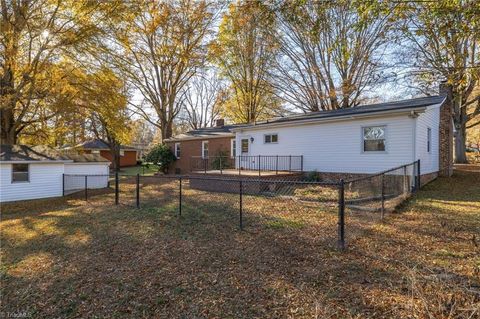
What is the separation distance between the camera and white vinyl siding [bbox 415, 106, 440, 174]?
10.9 meters

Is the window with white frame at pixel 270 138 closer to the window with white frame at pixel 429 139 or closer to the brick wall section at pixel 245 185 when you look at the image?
the brick wall section at pixel 245 185

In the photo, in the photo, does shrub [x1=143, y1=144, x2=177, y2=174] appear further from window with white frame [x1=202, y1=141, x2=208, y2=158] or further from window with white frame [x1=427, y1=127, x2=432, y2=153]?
window with white frame [x1=427, y1=127, x2=432, y2=153]

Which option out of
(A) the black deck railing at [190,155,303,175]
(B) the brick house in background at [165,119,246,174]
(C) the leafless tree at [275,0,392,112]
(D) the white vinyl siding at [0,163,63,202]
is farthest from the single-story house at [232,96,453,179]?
(D) the white vinyl siding at [0,163,63,202]

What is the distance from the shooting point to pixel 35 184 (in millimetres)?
14000

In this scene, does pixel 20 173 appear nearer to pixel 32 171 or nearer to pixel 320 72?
pixel 32 171

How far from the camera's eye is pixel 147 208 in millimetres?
8766

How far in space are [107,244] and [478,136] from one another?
37167mm

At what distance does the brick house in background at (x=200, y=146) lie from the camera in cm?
1880

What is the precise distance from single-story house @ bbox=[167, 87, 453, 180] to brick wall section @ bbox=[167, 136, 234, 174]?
2.28 meters

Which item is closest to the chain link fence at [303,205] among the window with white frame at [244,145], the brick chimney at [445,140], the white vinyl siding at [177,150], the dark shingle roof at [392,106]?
the dark shingle roof at [392,106]

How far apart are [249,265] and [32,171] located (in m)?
14.3

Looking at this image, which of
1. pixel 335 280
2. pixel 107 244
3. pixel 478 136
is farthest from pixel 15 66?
pixel 478 136

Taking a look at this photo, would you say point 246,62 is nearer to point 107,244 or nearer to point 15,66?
point 15,66

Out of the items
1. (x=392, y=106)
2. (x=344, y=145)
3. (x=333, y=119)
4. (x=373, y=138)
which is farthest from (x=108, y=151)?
(x=392, y=106)
